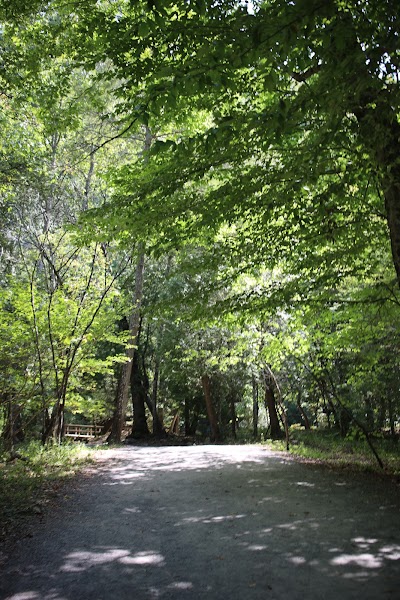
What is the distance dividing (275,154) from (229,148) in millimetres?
1981

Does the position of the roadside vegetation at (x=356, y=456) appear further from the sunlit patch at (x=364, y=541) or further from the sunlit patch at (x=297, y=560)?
the sunlit patch at (x=297, y=560)

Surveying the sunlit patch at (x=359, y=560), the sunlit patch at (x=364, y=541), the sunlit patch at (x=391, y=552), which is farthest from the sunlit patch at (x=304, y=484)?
the sunlit patch at (x=359, y=560)

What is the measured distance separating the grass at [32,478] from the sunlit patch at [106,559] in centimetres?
109

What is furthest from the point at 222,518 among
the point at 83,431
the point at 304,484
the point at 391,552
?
the point at 83,431

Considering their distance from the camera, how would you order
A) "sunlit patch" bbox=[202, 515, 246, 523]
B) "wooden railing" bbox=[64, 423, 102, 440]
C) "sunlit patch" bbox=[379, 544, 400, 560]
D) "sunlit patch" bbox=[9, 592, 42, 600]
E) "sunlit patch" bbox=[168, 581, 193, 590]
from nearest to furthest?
"sunlit patch" bbox=[9, 592, 42, 600] → "sunlit patch" bbox=[168, 581, 193, 590] → "sunlit patch" bbox=[379, 544, 400, 560] → "sunlit patch" bbox=[202, 515, 246, 523] → "wooden railing" bbox=[64, 423, 102, 440]

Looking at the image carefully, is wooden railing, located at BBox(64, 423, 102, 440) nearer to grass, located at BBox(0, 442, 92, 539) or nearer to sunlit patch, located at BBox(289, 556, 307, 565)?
grass, located at BBox(0, 442, 92, 539)

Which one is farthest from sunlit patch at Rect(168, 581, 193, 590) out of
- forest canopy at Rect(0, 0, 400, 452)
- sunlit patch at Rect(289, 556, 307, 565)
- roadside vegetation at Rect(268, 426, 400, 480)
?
roadside vegetation at Rect(268, 426, 400, 480)

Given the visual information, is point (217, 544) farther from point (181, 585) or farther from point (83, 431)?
point (83, 431)

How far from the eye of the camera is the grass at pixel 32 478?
4906 millimetres

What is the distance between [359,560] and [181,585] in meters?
1.53

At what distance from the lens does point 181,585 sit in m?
3.08

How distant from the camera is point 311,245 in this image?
6.59 m

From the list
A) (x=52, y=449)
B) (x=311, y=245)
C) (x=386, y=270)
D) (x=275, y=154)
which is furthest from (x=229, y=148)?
(x=52, y=449)

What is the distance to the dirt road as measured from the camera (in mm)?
3008
